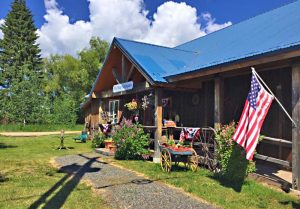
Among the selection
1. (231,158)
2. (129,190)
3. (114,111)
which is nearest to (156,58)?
(114,111)

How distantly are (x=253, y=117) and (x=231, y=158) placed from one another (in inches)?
57.6

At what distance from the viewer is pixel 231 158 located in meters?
7.93

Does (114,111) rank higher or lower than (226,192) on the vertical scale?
higher

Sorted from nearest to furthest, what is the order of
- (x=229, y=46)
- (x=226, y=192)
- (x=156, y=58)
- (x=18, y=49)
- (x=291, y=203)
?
(x=291, y=203) < (x=226, y=192) < (x=229, y=46) < (x=156, y=58) < (x=18, y=49)

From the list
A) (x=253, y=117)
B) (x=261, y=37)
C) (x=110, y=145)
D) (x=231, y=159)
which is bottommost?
(x=110, y=145)

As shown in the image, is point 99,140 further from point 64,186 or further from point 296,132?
point 296,132


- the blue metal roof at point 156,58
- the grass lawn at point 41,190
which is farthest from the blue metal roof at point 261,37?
the grass lawn at point 41,190

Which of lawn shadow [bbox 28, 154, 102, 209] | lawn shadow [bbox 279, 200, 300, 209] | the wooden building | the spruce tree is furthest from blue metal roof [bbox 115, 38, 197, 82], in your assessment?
the spruce tree

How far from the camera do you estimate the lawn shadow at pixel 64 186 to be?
6145 millimetres

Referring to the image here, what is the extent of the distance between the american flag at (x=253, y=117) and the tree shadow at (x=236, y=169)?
2.49 feet

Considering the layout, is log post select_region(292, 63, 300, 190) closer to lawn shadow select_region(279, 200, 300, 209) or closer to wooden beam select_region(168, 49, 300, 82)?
wooden beam select_region(168, 49, 300, 82)

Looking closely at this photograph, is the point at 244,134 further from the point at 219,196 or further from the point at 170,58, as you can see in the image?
the point at 170,58

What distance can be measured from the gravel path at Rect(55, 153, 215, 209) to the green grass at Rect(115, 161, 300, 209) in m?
0.37

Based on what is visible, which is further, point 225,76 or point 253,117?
point 225,76
